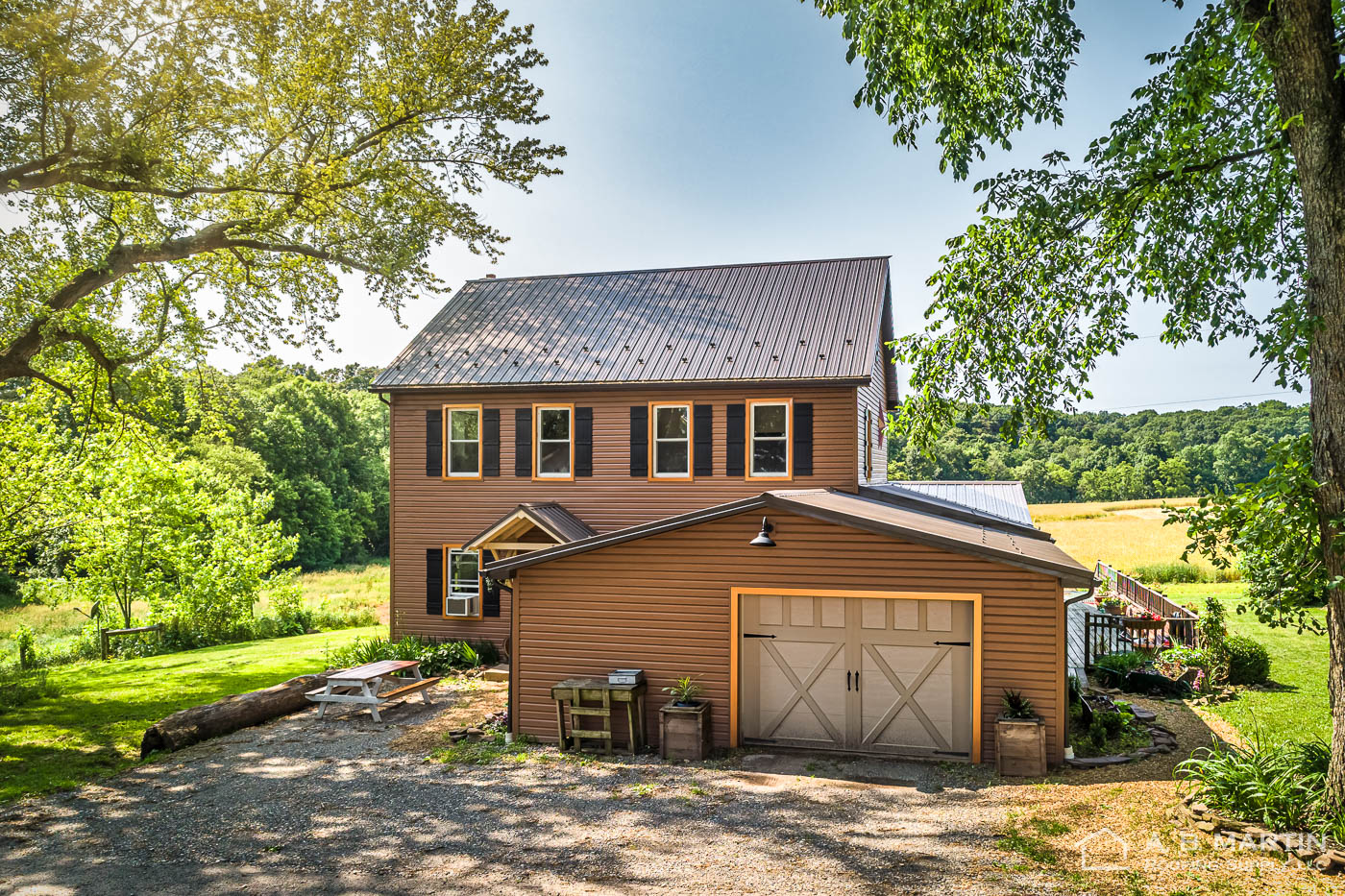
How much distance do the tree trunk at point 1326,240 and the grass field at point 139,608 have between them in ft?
Result: 77.7

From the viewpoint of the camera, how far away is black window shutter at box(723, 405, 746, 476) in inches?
610

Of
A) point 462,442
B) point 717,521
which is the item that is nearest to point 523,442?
point 462,442

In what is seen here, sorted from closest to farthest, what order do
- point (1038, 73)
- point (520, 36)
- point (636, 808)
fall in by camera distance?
point (636, 808) → point (1038, 73) → point (520, 36)

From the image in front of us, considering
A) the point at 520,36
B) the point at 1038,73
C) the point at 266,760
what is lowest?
the point at 266,760

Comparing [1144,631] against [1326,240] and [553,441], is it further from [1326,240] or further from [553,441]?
[553,441]

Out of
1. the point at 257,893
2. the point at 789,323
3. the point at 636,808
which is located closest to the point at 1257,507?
the point at 636,808

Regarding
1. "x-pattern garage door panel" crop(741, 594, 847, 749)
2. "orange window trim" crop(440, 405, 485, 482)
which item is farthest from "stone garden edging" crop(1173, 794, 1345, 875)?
"orange window trim" crop(440, 405, 485, 482)

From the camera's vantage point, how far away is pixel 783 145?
17.3m

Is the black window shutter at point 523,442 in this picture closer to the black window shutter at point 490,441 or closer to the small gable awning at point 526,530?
the black window shutter at point 490,441

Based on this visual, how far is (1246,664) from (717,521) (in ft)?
33.1

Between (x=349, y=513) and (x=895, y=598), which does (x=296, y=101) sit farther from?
(x=349, y=513)

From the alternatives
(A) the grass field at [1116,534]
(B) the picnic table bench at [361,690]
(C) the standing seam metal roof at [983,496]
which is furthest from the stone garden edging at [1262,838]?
(A) the grass field at [1116,534]

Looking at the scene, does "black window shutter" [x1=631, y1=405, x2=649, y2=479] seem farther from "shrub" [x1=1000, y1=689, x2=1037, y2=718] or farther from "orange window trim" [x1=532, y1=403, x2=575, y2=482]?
"shrub" [x1=1000, y1=689, x2=1037, y2=718]

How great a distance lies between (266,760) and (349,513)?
4609cm
